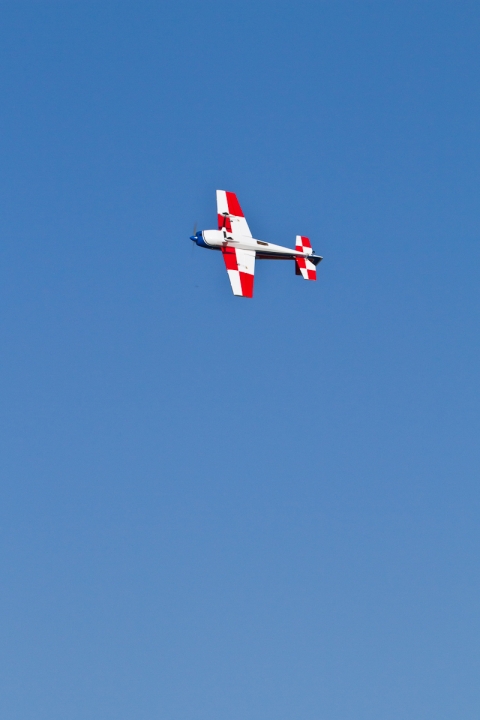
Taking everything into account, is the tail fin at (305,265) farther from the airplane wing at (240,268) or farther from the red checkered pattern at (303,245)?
the airplane wing at (240,268)

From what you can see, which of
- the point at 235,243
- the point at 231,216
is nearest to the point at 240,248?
the point at 235,243

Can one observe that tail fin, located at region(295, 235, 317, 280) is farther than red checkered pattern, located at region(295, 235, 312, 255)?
No

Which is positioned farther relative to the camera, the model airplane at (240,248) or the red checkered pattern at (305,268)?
the red checkered pattern at (305,268)

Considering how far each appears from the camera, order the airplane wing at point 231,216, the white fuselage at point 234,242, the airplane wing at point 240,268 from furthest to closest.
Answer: the airplane wing at point 231,216
the white fuselage at point 234,242
the airplane wing at point 240,268

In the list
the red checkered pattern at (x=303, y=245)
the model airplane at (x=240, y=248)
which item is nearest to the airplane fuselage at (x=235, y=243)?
the model airplane at (x=240, y=248)

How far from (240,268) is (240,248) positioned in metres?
2.66

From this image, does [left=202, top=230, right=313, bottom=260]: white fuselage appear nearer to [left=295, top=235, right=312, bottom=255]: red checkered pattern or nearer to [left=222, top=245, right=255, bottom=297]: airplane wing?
[left=222, top=245, right=255, bottom=297]: airplane wing

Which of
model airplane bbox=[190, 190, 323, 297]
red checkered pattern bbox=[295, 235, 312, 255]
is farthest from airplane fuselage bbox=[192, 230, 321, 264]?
red checkered pattern bbox=[295, 235, 312, 255]

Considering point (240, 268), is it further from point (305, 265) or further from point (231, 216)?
point (305, 265)

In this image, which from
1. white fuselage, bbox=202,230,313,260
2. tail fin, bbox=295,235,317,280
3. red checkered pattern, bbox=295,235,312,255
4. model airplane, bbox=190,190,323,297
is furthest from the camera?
red checkered pattern, bbox=295,235,312,255

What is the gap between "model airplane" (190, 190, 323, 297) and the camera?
122m

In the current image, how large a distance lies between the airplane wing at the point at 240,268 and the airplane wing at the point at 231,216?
89.7 inches

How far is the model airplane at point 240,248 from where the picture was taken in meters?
122

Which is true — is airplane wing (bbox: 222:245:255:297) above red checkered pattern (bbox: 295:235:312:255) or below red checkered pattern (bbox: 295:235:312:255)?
below
